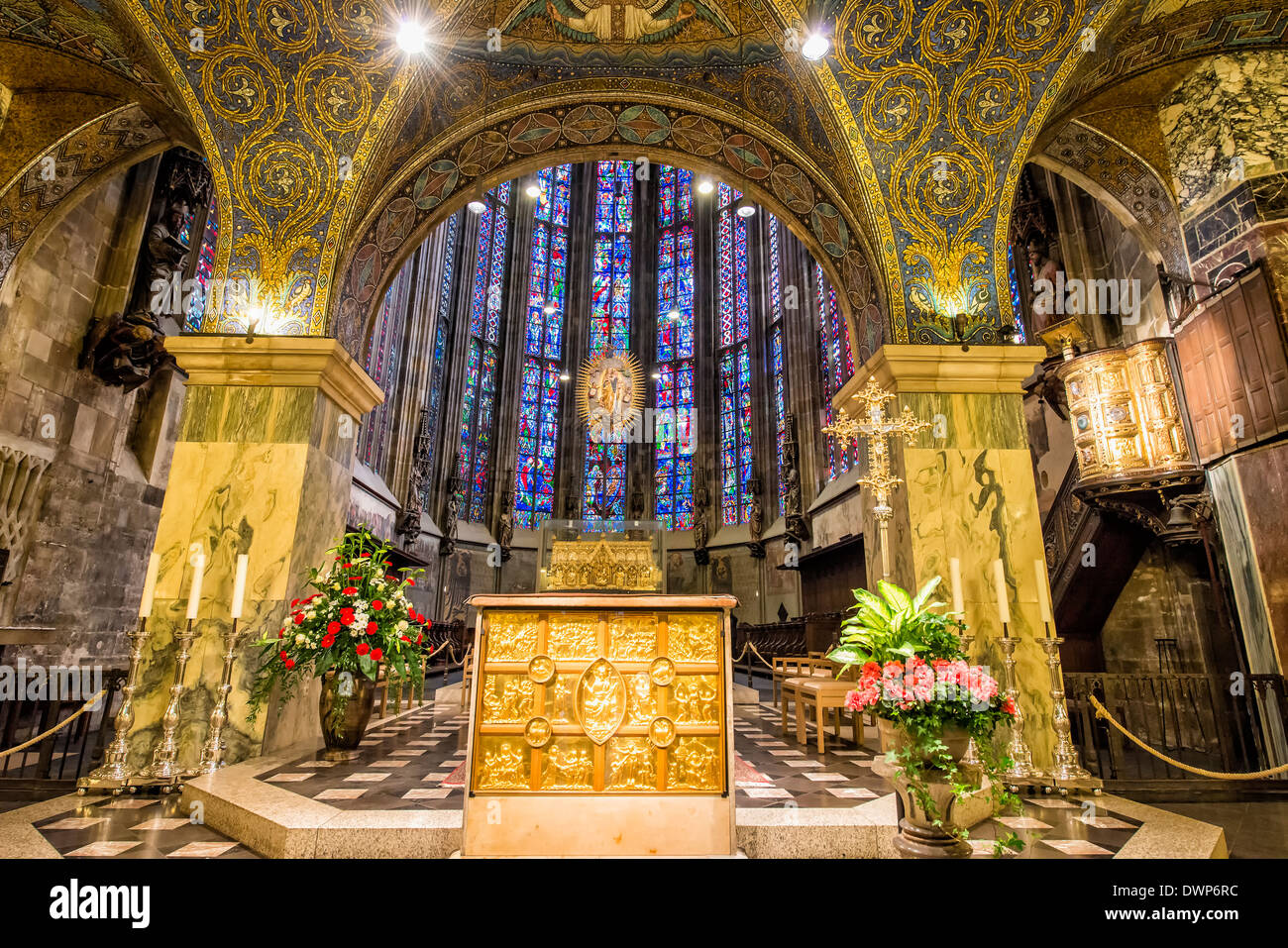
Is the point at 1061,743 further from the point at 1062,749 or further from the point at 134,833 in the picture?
the point at 134,833

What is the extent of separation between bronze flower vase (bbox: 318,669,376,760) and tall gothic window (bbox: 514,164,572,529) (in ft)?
47.2

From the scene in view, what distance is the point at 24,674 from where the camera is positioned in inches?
268

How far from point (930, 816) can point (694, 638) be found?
3.99ft

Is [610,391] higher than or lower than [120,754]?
higher

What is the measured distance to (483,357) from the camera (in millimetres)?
19547

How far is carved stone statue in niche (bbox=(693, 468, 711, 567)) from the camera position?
1874cm

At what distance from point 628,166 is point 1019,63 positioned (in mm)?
19412

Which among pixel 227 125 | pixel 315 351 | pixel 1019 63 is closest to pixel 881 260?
pixel 1019 63

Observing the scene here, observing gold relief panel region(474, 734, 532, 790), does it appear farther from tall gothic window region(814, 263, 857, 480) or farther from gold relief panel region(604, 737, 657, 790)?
tall gothic window region(814, 263, 857, 480)

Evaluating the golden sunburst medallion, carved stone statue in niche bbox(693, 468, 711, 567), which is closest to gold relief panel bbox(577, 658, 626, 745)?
the golden sunburst medallion

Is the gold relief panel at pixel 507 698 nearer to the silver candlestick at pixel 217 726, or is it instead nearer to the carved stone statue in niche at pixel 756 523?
the silver candlestick at pixel 217 726

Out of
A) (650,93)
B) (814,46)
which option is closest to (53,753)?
(650,93)

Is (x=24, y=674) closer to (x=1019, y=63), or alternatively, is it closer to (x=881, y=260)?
(x=881, y=260)

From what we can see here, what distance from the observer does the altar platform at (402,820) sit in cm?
306
